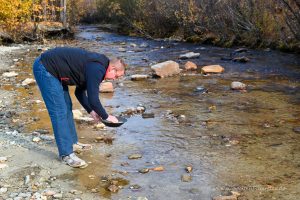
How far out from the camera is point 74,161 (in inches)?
220

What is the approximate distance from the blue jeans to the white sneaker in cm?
6

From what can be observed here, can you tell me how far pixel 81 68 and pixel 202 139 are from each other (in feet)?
8.52

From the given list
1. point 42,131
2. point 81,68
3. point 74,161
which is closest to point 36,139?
point 42,131

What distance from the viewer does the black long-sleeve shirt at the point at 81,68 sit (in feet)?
16.8

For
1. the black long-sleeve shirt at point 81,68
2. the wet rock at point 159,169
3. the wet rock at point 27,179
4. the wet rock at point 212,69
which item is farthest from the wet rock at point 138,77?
the wet rock at point 27,179

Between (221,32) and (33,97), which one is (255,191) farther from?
(221,32)

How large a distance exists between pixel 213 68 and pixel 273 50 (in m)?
5.57

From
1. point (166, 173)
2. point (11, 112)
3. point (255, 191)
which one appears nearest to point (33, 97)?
point (11, 112)

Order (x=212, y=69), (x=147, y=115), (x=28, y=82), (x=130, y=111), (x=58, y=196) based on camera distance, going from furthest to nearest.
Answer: (x=212, y=69), (x=28, y=82), (x=130, y=111), (x=147, y=115), (x=58, y=196)

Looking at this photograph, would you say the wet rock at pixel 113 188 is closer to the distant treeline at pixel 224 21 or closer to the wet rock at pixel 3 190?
the wet rock at pixel 3 190

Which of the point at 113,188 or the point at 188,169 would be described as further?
the point at 188,169

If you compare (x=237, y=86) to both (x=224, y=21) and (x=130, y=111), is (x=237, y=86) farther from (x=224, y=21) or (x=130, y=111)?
(x=224, y=21)

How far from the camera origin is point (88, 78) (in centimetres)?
514

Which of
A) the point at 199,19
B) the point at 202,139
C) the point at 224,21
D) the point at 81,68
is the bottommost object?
the point at 202,139
